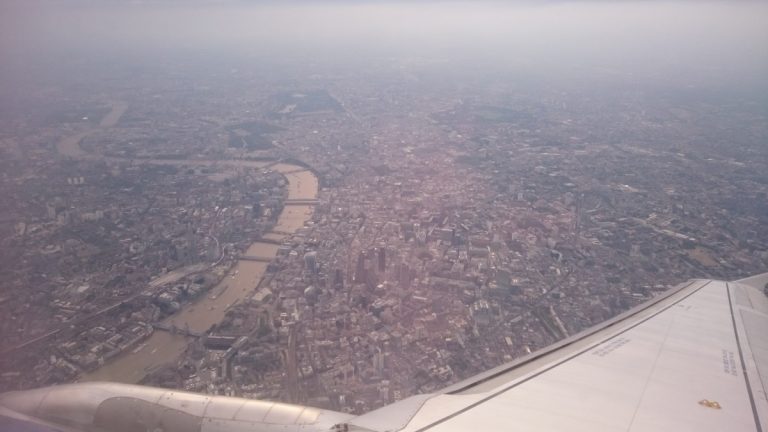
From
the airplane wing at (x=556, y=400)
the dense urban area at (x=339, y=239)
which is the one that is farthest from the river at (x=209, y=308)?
the airplane wing at (x=556, y=400)

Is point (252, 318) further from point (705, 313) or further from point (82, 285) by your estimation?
point (705, 313)

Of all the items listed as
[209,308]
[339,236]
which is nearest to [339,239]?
[339,236]

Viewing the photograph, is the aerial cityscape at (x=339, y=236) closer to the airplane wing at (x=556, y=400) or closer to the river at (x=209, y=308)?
the river at (x=209, y=308)

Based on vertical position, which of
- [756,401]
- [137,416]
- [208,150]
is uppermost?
[756,401]

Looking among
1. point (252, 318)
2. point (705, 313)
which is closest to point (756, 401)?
point (705, 313)

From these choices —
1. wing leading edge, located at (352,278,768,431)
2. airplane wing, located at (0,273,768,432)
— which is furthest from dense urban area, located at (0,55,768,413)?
airplane wing, located at (0,273,768,432)

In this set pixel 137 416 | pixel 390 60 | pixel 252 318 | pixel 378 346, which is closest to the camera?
pixel 137 416

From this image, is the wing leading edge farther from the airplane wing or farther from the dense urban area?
the dense urban area

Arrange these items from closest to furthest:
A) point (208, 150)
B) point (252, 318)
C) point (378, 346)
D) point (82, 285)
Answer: point (378, 346), point (252, 318), point (82, 285), point (208, 150)
